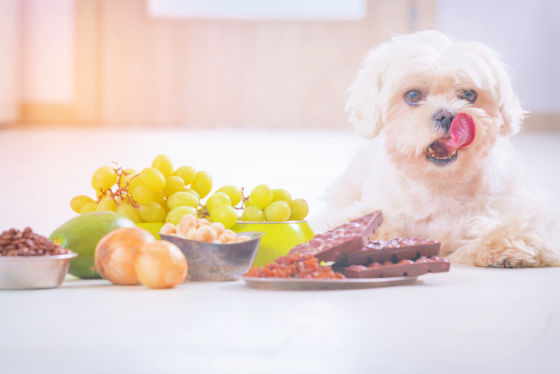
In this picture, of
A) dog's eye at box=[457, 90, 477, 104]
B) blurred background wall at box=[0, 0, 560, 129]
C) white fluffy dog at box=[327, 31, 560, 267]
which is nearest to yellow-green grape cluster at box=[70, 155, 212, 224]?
white fluffy dog at box=[327, 31, 560, 267]

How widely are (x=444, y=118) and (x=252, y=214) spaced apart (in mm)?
544

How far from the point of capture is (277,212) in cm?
222

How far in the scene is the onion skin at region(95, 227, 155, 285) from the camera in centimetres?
186

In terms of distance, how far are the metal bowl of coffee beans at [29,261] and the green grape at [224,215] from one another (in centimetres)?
42

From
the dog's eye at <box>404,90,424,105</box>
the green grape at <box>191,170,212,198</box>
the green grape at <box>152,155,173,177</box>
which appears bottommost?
the green grape at <box>191,170,212,198</box>

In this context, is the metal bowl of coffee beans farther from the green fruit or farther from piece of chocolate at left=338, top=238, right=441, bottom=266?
piece of chocolate at left=338, top=238, right=441, bottom=266

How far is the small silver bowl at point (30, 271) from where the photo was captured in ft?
5.80

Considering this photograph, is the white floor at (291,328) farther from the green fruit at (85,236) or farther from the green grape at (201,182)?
the green grape at (201,182)

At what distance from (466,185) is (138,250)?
3.37ft

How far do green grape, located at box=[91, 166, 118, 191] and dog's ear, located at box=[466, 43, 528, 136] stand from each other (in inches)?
38.8

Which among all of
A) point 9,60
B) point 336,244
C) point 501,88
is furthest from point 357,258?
point 9,60

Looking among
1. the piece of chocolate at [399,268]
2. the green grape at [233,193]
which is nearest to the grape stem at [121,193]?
the green grape at [233,193]

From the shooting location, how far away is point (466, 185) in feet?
8.18

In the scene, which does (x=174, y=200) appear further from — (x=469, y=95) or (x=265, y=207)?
(x=469, y=95)
